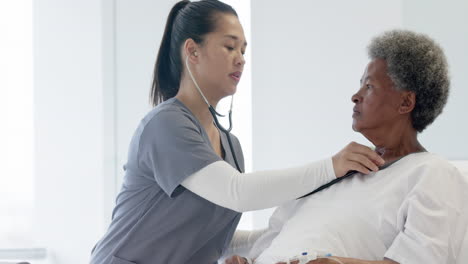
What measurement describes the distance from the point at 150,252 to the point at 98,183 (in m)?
1.78

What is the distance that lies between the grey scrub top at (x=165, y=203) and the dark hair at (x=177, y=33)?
7.7 inches

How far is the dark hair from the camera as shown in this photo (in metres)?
1.60

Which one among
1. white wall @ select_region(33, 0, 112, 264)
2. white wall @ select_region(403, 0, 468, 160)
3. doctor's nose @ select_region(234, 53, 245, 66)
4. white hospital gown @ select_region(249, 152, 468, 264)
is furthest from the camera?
white wall @ select_region(33, 0, 112, 264)

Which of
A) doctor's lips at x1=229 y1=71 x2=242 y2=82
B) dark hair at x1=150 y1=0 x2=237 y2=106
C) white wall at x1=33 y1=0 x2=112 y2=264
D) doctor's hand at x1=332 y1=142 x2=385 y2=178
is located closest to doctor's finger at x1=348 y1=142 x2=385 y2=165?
doctor's hand at x1=332 y1=142 x2=385 y2=178


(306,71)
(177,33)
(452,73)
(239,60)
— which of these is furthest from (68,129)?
(452,73)

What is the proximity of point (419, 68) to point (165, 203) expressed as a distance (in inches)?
27.5

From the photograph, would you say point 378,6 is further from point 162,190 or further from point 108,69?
point 162,190

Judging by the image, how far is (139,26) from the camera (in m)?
3.13

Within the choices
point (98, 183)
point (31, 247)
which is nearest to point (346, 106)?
point (98, 183)

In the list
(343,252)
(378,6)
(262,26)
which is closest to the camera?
(343,252)

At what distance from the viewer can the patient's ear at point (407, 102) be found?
4.61 ft

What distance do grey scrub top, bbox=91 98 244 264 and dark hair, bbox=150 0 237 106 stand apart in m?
0.20

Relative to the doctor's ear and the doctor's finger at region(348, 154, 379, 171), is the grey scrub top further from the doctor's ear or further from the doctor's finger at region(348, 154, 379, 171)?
the doctor's finger at region(348, 154, 379, 171)


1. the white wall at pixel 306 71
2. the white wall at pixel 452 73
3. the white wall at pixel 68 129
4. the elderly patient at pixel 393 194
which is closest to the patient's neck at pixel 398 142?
the elderly patient at pixel 393 194
